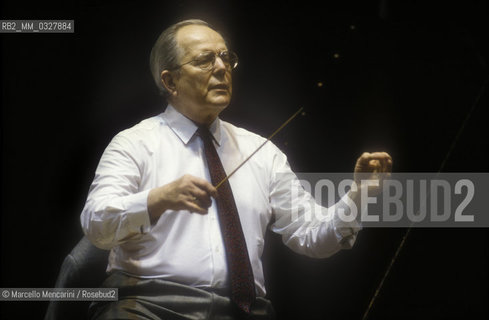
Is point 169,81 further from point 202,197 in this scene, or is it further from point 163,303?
point 163,303

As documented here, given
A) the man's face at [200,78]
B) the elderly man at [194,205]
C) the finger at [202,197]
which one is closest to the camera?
the finger at [202,197]

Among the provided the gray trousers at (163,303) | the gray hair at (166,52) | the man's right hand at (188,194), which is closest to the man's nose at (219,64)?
the gray hair at (166,52)

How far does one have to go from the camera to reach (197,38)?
1.87m

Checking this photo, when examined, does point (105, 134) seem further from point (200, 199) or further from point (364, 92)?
point (364, 92)

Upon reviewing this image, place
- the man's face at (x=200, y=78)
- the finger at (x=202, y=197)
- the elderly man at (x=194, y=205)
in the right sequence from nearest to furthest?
the finger at (x=202, y=197) → the elderly man at (x=194, y=205) → the man's face at (x=200, y=78)

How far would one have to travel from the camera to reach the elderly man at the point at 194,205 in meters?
1.55

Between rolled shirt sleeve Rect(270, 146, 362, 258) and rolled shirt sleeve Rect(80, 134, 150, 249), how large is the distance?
465mm

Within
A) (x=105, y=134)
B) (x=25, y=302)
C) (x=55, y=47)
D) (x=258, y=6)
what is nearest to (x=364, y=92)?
(x=258, y=6)

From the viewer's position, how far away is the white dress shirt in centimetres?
157

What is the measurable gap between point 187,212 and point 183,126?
0.29 m

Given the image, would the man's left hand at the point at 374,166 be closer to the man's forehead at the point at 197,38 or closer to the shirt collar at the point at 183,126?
the shirt collar at the point at 183,126

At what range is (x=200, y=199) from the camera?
1453mm

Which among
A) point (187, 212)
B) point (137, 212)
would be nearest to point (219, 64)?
point (187, 212)

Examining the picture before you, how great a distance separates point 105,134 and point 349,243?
87 cm
